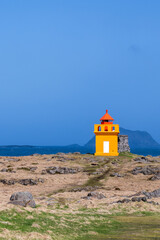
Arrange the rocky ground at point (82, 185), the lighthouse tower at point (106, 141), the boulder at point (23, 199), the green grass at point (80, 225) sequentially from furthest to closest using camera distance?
the lighthouse tower at point (106, 141), the rocky ground at point (82, 185), the boulder at point (23, 199), the green grass at point (80, 225)

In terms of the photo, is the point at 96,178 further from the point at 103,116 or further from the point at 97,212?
the point at 103,116

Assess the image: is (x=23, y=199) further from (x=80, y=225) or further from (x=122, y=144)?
(x=122, y=144)

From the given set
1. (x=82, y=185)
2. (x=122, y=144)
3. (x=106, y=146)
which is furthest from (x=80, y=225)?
(x=122, y=144)

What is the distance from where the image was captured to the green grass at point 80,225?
1462 centimetres


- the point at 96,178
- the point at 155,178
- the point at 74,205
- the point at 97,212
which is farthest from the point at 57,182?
the point at 97,212

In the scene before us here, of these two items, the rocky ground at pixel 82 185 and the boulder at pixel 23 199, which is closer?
the boulder at pixel 23 199

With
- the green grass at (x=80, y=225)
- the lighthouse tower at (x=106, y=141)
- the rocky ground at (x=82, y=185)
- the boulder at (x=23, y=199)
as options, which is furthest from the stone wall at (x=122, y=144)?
the boulder at (x=23, y=199)

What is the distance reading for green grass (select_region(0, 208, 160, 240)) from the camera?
14.6 metres

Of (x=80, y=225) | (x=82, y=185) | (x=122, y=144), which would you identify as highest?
(x=122, y=144)

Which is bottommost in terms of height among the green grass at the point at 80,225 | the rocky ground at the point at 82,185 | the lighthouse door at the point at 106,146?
the green grass at the point at 80,225

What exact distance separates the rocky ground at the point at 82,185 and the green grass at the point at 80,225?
884mm

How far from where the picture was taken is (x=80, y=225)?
16609 mm

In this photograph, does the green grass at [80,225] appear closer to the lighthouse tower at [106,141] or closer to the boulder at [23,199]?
the boulder at [23,199]

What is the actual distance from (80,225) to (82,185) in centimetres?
1653
